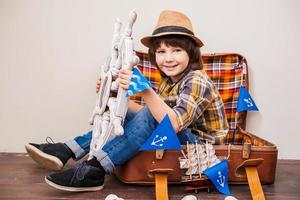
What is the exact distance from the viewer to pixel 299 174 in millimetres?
1614

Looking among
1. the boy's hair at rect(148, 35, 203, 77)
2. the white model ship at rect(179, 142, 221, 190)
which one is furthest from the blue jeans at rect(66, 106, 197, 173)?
the boy's hair at rect(148, 35, 203, 77)

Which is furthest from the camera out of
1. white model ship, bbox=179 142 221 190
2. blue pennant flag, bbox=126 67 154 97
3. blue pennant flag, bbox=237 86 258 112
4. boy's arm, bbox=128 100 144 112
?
blue pennant flag, bbox=237 86 258 112

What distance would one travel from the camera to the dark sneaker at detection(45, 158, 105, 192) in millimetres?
1218

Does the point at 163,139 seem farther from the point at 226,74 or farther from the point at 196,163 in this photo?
the point at 226,74

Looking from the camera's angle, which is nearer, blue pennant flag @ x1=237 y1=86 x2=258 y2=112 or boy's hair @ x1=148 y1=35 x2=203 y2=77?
boy's hair @ x1=148 y1=35 x2=203 y2=77

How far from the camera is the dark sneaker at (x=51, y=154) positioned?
1.45 metres

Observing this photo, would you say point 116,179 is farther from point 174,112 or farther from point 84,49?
point 84,49

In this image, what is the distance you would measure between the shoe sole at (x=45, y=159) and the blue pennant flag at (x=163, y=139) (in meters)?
0.38

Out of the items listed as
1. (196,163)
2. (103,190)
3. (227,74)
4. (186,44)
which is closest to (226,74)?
(227,74)

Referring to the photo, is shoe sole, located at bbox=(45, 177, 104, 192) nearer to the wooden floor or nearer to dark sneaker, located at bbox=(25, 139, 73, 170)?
the wooden floor

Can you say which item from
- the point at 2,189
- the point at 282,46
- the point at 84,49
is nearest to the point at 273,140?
the point at 282,46

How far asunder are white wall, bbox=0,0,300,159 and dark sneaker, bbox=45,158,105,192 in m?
0.58

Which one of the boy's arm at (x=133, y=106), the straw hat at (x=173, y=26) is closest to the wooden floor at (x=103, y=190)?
the boy's arm at (x=133, y=106)

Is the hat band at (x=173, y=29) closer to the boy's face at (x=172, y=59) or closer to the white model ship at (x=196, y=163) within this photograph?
the boy's face at (x=172, y=59)
